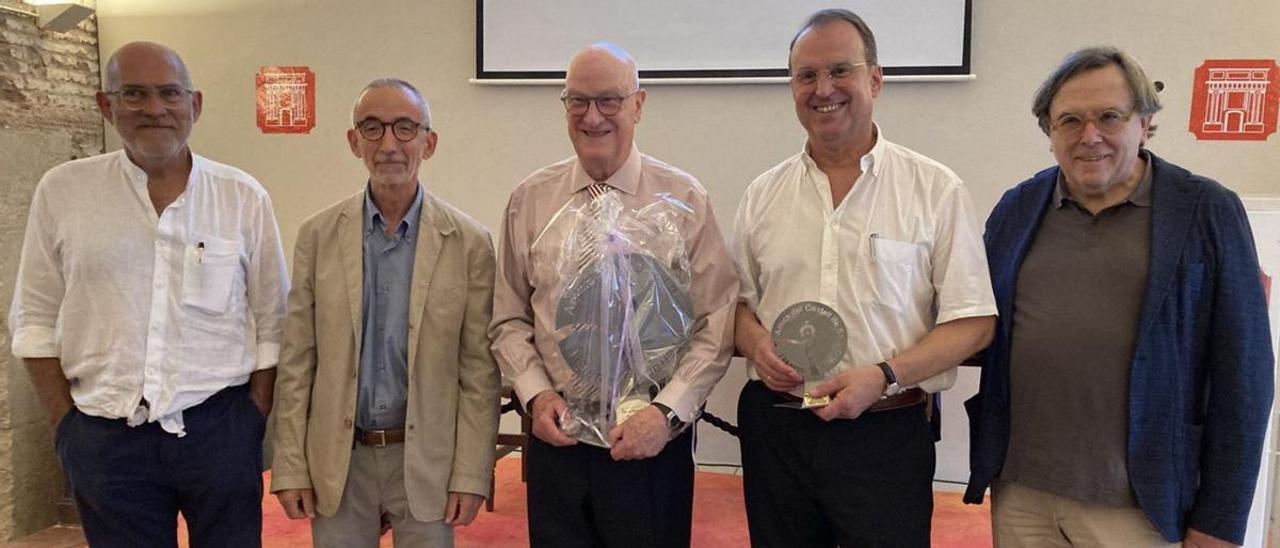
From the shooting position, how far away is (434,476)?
202 centimetres

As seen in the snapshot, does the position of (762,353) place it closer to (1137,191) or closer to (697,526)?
(1137,191)

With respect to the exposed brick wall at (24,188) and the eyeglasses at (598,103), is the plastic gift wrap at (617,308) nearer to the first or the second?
the eyeglasses at (598,103)

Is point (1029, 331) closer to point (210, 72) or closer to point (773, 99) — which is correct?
point (773, 99)

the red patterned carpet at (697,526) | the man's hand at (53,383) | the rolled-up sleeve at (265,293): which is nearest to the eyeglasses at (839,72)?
the rolled-up sleeve at (265,293)

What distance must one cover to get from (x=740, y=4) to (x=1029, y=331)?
2.80 metres

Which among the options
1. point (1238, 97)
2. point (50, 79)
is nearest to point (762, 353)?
point (1238, 97)

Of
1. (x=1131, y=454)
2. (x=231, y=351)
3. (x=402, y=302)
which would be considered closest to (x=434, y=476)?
(x=402, y=302)

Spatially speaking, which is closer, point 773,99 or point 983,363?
point 983,363

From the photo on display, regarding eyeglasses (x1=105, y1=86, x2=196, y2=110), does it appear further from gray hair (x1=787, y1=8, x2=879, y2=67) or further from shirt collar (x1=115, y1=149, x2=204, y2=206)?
gray hair (x1=787, y1=8, x2=879, y2=67)

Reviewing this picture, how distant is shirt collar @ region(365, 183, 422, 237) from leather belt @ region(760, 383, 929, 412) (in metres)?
0.98

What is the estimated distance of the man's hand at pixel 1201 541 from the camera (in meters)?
1.73

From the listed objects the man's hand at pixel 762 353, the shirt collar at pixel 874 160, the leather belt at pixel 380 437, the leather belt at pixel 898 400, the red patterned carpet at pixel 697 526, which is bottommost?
the red patterned carpet at pixel 697 526

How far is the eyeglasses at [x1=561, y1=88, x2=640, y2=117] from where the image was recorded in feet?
6.15

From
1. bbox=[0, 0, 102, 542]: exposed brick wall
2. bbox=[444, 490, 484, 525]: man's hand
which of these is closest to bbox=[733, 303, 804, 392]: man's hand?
bbox=[444, 490, 484, 525]: man's hand
